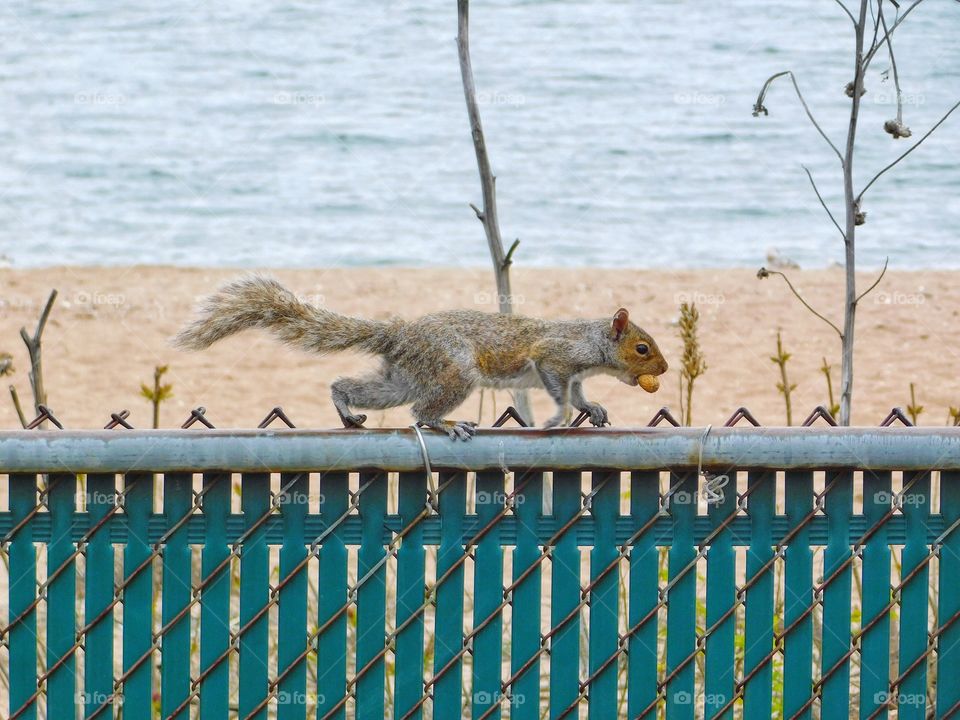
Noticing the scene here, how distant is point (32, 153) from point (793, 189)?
1317cm

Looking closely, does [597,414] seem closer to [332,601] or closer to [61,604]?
[332,601]

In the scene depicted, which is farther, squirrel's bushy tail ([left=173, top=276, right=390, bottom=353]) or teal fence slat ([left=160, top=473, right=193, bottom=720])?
squirrel's bushy tail ([left=173, top=276, right=390, bottom=353])

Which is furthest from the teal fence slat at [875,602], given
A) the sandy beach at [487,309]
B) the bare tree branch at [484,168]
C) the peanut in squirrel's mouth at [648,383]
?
the sandy beach at [487,309]

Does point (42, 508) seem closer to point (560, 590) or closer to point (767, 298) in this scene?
point (560, 590)

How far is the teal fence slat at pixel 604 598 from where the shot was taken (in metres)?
2.16

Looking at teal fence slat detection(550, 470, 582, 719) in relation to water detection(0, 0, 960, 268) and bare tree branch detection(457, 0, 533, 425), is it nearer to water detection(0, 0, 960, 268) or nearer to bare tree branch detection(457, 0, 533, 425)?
bare tree branch detection(457, 0, 533, 425)

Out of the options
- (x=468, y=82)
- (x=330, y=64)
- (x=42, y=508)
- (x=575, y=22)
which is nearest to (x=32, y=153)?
(x=330, y=64)

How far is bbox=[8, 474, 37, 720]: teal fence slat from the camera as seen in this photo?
2133 millimetres

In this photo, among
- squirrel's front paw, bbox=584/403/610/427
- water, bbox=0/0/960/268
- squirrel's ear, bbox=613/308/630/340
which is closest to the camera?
squirrel's front paw, bbox=584/403/610/427

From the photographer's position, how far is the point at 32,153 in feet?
77.0

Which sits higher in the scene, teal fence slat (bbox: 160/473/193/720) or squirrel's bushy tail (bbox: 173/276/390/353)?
squirrel's bushy tail (bbox: 173/276/390/353)

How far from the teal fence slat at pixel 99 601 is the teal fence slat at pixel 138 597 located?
3 cm

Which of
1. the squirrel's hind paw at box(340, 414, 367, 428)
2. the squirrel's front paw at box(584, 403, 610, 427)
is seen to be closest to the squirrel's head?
the squirrel's front paw at box(584, 403, 610, 427)

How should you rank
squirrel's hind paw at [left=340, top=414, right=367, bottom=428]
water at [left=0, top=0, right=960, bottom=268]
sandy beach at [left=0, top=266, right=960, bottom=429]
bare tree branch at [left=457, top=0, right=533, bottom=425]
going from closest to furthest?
1. squirrel's hind paw at [left=340, top=414, right=367, bottom=428]
2. bare tree branch at [left=457, top=0, right=533, bottom=425]
3. sandy beach at [left=0, top=266, right=960, bottom=429]
4. water at [left=0, top=0, right=960, bottom=268]
